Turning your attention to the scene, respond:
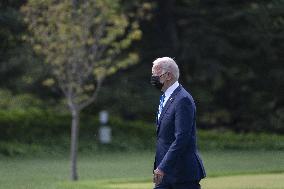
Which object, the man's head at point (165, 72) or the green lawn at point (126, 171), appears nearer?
the man's head at point (165, 72)

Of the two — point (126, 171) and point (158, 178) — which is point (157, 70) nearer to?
point (158, 178)

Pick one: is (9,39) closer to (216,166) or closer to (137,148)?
(137,148)

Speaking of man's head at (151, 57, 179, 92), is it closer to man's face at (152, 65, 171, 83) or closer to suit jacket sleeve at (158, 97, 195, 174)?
man's face at (152, 65, 171, 83)

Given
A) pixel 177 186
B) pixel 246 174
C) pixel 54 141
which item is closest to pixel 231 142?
pixel 54 141

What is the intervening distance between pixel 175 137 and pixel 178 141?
0.12 metres

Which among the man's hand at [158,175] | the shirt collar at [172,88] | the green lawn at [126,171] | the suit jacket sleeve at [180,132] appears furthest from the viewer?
the green lawn at [126,171]

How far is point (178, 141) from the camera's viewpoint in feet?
28.5

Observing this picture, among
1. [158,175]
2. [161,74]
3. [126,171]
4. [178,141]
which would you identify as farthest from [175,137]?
[126,171]

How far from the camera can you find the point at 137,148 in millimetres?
32562

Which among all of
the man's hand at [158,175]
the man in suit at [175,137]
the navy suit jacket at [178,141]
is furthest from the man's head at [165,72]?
the man's hand at [158,175]

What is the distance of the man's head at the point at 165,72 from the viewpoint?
8.88 meters

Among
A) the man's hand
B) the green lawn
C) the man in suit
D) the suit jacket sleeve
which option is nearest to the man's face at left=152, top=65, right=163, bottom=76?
the man in suit

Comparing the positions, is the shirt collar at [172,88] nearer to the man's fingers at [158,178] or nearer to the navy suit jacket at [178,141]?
the navy suit jacket at [178,141]

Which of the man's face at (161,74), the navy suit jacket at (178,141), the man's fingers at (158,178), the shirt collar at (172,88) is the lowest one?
the man's fingers at (158,178)
